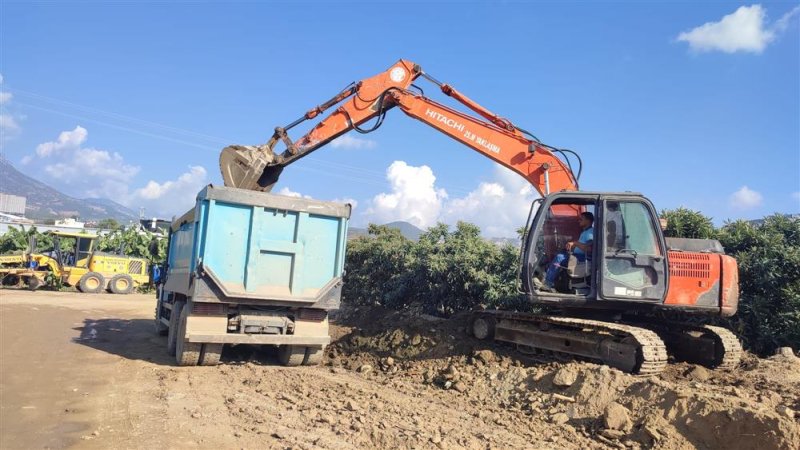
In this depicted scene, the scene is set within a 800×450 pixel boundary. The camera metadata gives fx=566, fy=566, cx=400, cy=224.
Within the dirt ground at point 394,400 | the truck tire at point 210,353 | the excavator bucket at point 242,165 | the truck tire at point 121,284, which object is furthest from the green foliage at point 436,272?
the truck tire at point 121,284

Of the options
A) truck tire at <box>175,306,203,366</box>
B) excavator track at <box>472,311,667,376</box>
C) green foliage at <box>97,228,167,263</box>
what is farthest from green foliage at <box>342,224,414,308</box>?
green foliage at <box>97,228,167,263</box>

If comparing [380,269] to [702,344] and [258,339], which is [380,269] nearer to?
[258,339]

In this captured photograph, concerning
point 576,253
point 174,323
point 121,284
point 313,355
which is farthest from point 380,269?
point 121,284

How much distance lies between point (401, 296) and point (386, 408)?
690cm

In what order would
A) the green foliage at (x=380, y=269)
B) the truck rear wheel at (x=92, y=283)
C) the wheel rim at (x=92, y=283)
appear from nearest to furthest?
the green foliage at (x=380, y=269)
the truck rear wheel at (x=92, y=283)
the wheel rim at (x=92, y=283)

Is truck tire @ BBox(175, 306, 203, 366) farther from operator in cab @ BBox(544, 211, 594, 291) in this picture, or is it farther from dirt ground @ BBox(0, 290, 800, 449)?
operator in cab @ BBox(544, 211, 594, 291)

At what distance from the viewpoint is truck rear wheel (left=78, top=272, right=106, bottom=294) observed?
25.2 metres

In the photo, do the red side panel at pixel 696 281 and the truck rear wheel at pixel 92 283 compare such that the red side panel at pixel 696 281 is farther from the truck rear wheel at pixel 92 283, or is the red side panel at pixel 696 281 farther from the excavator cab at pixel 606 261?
the truck rear wheel at pixel 92 283

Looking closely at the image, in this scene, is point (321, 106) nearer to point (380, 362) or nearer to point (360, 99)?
point (360, 99)

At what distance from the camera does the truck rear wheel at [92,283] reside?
25.2 metres

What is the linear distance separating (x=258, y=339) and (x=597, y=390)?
4669 millimetres

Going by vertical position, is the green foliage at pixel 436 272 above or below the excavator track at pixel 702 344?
above

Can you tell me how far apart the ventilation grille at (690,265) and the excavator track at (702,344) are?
0.88 metres

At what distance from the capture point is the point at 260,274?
27.3 ft
